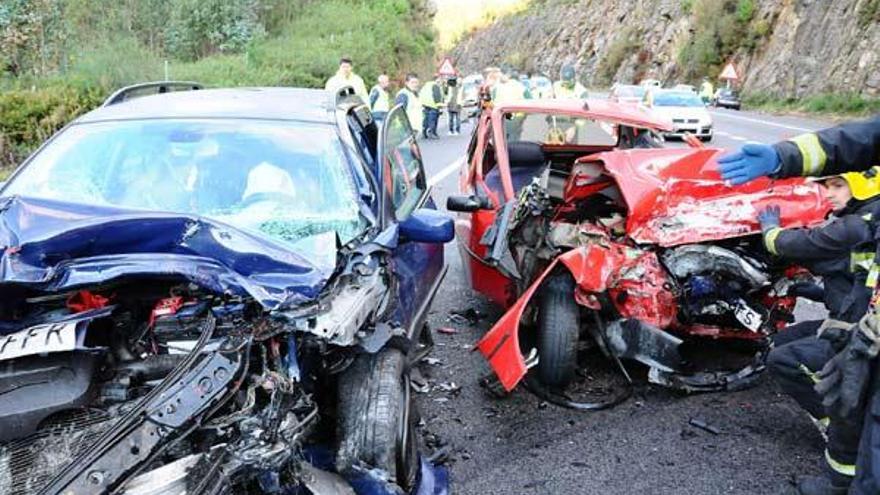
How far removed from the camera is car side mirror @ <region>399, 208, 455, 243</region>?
3680 millimetres

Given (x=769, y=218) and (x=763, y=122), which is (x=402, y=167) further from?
(x=763, y=122)

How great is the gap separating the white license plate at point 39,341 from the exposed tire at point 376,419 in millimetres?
940

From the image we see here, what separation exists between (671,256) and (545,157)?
212 centimetres

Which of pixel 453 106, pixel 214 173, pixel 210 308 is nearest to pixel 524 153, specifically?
pixel 214 173

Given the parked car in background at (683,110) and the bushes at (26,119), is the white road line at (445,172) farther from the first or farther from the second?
the parked car in background at (683,110)

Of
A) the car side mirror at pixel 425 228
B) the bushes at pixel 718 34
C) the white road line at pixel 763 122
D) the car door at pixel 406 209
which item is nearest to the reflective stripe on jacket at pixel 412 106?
the white road line at pixel 763 122

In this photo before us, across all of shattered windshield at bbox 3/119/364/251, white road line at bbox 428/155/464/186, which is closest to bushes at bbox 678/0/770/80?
white road line at bbox 428/155/464/186

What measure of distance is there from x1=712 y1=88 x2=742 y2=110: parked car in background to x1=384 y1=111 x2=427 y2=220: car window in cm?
3020

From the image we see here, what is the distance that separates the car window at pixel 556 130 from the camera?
591cm

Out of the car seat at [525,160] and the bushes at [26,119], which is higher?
the car seat at [525,160]

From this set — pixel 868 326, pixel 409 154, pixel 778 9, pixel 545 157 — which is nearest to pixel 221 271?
pixel 868 326

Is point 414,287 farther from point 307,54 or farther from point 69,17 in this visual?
point 307,54

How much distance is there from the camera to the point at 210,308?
2725 millimetres

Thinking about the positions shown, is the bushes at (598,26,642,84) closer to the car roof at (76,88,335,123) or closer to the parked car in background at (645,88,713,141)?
the parked car in background at (645,88,713,141)
